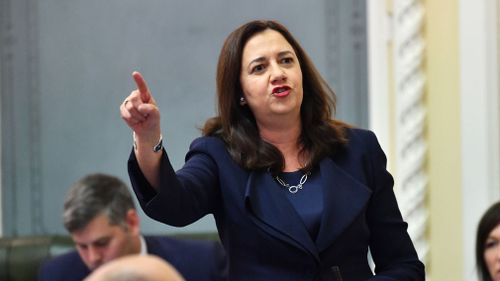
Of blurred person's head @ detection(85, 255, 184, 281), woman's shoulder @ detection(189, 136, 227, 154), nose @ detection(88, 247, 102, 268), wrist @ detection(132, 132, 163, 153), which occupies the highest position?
blurred person's head @ detection(85, 255, 184, 281)

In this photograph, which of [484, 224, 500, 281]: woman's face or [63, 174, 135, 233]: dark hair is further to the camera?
[484, 224, 500, 281]: woman's face

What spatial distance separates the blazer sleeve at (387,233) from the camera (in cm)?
276

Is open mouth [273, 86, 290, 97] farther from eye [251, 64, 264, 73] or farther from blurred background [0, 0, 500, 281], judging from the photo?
blurred background [0, 0, 500, 281]

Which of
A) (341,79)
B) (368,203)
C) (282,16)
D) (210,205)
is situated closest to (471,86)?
(341,79)

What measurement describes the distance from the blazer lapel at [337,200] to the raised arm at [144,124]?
51 centimetres

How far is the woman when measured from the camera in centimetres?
259

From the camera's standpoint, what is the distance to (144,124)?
2.23 metres

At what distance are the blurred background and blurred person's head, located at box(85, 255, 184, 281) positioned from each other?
316 cm

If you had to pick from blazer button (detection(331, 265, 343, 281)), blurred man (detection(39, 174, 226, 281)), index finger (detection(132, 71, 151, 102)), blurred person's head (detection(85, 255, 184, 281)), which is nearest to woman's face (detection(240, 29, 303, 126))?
blazer button (detection(331, 265, 343, 281))

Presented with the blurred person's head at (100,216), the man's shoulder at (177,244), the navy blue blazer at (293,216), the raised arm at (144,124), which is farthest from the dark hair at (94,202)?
Answer: the navy blue blazer at (293,216)

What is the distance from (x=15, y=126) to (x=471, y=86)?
2.35 metres

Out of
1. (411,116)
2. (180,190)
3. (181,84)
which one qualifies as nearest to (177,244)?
(180,190)

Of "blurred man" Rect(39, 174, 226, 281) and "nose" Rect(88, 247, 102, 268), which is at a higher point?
"blurred man" Rect(39, 174, 226, 281)

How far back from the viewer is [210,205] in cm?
270
